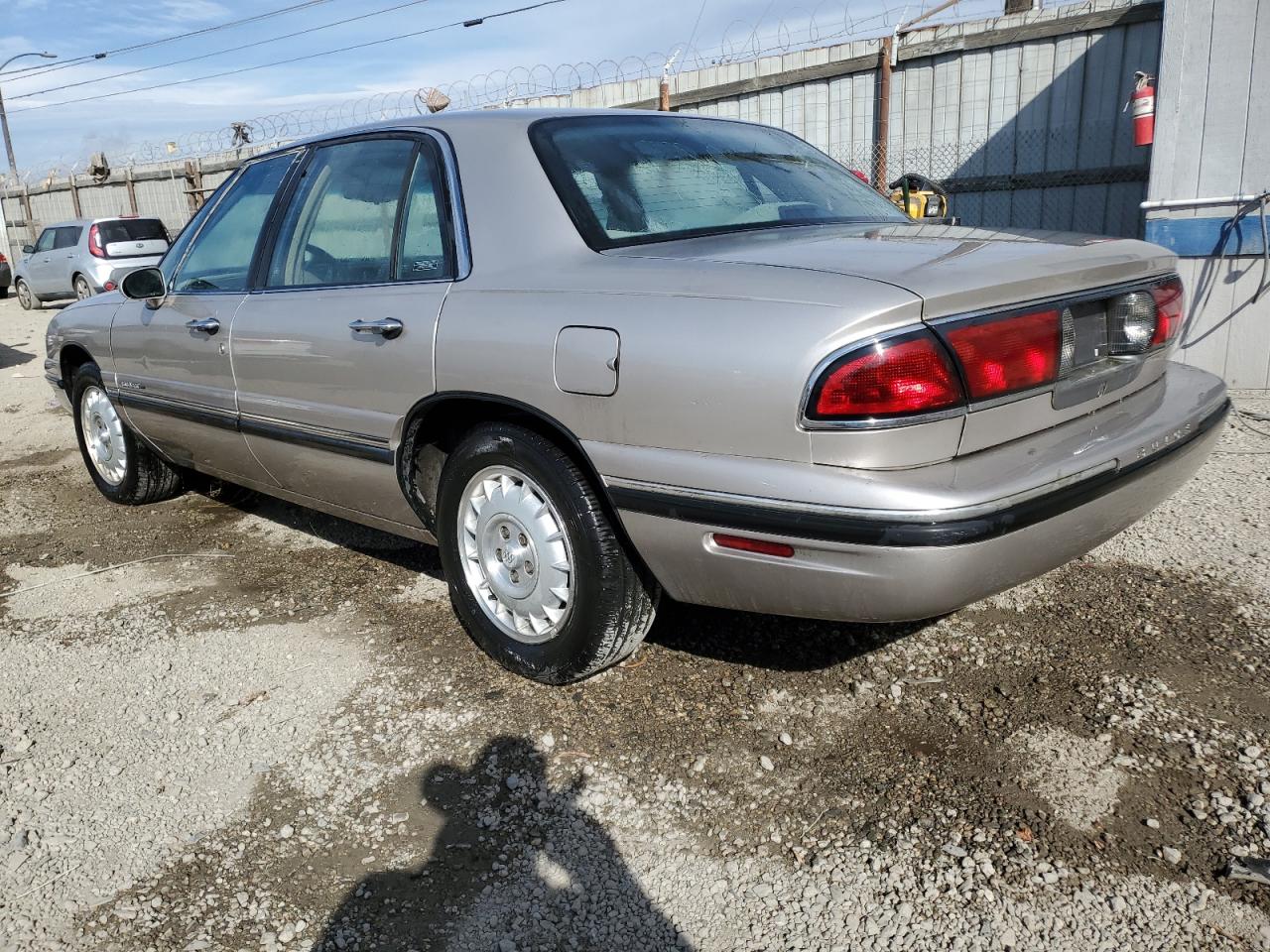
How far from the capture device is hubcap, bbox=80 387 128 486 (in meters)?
5.04

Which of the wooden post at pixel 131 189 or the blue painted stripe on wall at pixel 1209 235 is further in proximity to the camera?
the wooden post at pixel 131 189

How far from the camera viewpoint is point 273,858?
234 cm

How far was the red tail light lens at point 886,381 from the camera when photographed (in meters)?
2.11

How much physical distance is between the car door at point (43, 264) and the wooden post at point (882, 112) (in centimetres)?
1394

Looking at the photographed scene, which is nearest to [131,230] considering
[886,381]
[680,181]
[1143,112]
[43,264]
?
[43,264]

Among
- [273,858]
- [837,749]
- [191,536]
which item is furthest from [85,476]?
[837,749]

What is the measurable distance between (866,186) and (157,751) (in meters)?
2.94

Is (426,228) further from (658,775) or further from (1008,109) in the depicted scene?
(1008,109)

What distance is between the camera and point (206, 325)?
12.7 feet

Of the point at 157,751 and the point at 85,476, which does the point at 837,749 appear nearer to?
the point at 157,751

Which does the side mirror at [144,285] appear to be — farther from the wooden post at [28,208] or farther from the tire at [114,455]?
the wooden post at [28,208]

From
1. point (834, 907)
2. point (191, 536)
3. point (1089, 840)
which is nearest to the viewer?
point (834, 907)

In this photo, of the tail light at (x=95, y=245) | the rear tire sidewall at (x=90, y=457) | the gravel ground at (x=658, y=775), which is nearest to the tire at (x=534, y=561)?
the gravel ground at (x=658, y=775)

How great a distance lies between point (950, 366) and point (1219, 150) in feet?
17.6
